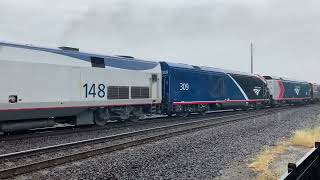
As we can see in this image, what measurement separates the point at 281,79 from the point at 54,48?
3309 centimetres

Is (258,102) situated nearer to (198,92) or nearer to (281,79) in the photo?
(281,79)

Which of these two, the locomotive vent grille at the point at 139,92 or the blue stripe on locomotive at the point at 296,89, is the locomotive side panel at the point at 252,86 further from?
the locomotive vent grille at the point at 139,92

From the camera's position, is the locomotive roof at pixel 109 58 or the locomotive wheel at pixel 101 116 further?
the locomotive wheel at pixel 101 116

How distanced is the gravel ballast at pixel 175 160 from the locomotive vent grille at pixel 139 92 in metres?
5.40

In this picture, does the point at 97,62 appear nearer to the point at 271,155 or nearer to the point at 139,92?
the point at 139,92

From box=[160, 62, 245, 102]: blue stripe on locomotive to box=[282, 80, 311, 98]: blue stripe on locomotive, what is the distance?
553 inches

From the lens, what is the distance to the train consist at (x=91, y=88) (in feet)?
47.9

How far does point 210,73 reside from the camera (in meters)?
28.8

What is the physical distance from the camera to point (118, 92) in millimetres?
19391

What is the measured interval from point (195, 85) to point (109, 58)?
903 cm

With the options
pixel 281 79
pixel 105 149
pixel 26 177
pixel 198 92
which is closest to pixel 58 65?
pixel 105 149

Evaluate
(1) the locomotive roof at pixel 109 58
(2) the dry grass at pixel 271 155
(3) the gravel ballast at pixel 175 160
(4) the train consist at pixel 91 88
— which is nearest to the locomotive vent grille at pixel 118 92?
(4) the train consist at pixel 91 88

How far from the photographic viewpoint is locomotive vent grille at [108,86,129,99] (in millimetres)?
18922

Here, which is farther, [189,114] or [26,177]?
[189,114]
